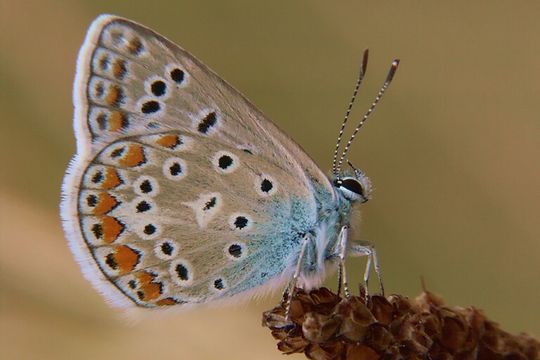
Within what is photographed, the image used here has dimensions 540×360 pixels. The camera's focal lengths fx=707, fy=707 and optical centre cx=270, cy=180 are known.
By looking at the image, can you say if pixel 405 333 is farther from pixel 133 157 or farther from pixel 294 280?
pixel 133 157

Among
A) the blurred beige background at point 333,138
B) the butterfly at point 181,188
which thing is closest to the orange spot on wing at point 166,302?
the butterfly at point 181,188

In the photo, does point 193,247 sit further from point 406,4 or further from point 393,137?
point 406,4

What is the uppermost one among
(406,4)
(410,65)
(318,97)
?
(406,4)

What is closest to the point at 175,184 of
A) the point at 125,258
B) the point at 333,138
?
the point at 125,258

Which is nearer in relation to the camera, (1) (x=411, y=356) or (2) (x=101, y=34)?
(1) (x=411, y=356)

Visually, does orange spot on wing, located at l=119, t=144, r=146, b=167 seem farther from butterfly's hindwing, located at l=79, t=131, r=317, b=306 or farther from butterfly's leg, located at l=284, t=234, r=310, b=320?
butterfly's leg, located at l=284, t=234, r=310, b=320

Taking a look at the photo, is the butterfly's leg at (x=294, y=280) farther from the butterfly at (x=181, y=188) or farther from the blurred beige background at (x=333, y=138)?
the blurred beige background at (x=333, y=138)

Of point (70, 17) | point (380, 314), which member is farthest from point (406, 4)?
point (380, 314)

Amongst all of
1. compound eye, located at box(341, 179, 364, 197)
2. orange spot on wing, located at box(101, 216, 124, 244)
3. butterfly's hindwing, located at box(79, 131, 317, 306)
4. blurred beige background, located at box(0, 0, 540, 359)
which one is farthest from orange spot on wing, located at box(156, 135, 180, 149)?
blurred beige background, located at box(0, 0, 540, 359)
